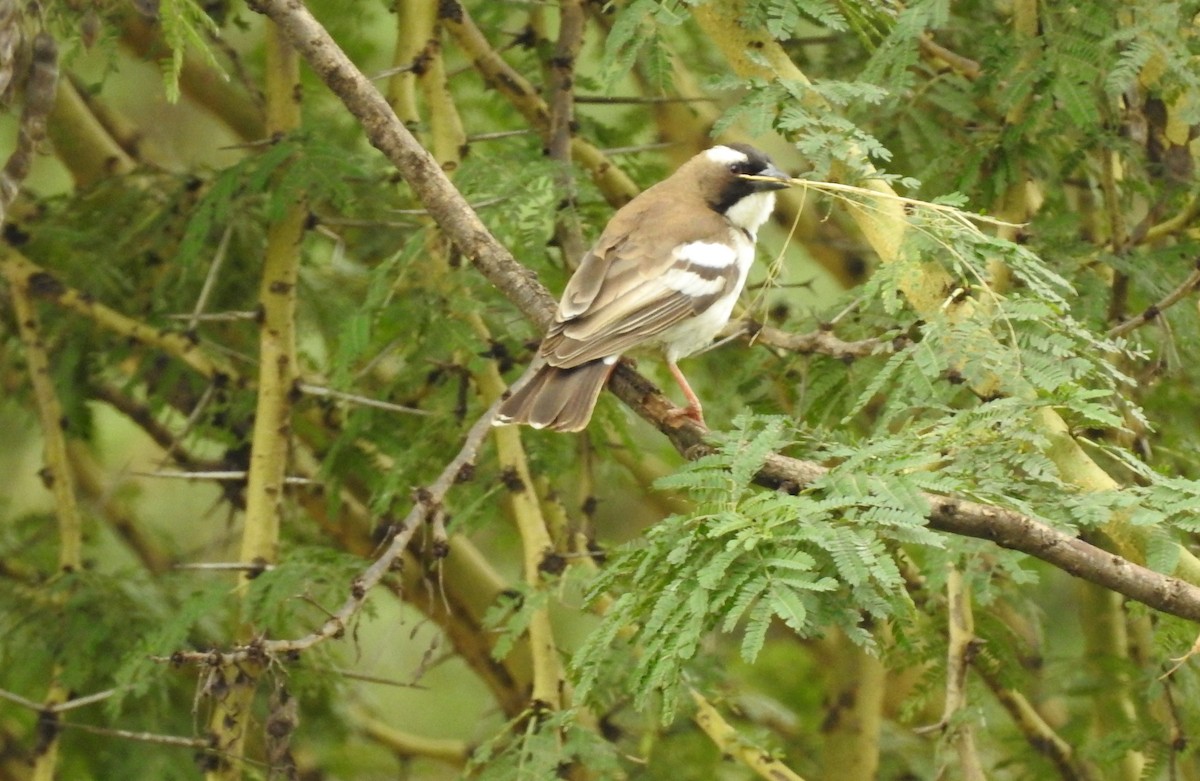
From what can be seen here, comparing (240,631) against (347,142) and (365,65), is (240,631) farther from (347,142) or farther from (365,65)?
(365,65)

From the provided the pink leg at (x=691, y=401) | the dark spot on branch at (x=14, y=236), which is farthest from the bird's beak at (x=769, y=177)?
the dark spot on branch at (x=14, y=236)

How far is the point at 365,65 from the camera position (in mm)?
6891

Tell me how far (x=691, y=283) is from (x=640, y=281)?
0.18 m

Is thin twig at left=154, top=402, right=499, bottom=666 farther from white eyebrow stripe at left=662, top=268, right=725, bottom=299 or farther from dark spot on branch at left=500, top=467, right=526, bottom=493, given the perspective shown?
white eyebrow stripe at left=662, top=268, right=725, bottom=299

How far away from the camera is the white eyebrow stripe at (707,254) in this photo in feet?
15.8

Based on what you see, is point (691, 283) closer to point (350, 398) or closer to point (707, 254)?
point (707, 254)

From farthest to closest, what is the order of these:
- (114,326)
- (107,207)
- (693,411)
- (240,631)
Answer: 1. (107,207)
2. (114,326)
3. (240,631)
4. (693,411)

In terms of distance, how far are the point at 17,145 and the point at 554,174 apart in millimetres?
1603

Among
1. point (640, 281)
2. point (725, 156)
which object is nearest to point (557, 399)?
point (640, 281)

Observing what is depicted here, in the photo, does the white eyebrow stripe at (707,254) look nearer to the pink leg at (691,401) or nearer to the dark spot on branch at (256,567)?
the pink leg at (691,401)

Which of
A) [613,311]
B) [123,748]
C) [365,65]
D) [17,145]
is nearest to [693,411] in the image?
[613,311]

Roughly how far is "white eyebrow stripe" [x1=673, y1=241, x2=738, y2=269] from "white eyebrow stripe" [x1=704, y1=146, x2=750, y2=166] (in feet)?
1.57

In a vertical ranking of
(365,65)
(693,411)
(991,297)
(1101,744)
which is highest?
(365,65)

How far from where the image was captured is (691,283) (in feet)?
15.5
